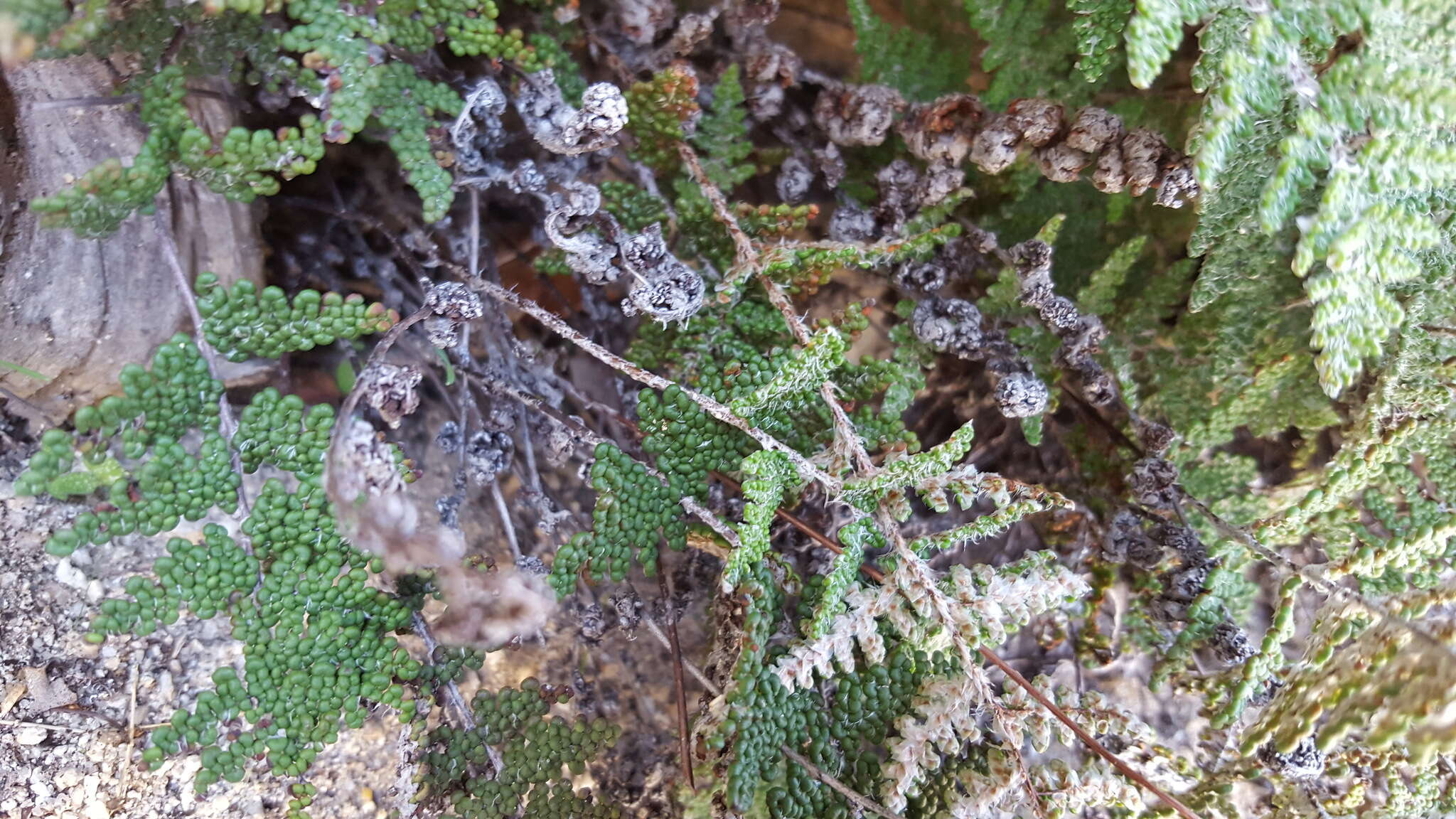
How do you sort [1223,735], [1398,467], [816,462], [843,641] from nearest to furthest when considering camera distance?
[843,641]
[816,462]
[1398,467]
[1223,735]

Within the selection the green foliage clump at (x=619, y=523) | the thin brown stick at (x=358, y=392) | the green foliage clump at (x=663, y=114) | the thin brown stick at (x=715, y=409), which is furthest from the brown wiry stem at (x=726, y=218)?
the thin brown stick at (x=358, y=392)

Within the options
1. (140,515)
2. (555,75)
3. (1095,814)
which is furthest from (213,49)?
(1095,814)

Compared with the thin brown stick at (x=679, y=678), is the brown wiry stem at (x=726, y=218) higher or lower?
higher

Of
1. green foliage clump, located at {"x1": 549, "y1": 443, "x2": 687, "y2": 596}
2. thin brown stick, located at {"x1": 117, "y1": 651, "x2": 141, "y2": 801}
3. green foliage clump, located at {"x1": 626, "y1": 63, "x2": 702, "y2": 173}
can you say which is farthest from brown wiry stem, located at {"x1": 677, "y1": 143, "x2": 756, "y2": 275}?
thin brown stick, located at {"x1": 117, "y1": 651, "x2": 141, "y2": 801}

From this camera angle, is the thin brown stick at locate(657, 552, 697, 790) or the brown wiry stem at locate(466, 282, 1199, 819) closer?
the brown wiry stem at locate(466, 282, 1199, 819)

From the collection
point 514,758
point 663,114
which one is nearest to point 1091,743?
point 514,758

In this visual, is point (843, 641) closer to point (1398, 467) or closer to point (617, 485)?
point (617, 485)

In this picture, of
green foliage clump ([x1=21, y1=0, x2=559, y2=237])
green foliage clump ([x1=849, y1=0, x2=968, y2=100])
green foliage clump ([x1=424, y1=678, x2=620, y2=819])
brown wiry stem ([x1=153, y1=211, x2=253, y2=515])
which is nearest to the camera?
green foliage clump ([x1=21, y1=0, x2=559, y2=237])

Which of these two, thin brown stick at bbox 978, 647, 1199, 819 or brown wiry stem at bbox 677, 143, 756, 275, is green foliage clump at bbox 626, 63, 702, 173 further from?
thin brown stick at bbox 978, 647, 1199, 819

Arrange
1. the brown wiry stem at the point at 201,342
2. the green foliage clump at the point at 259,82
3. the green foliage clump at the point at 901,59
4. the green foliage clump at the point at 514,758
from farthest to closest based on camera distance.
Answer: the green foliage clump at the point at 901,59, the green foliage clump at the point at 514,758, the brown wiry stem at the point at 201,342, the green foliage clump at the point at 259,82

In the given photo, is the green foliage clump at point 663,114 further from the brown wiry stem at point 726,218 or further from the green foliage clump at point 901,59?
the green foliage clump at point 901,59

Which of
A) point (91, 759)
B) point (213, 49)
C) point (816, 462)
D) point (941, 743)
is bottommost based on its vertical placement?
point (91, 759)
